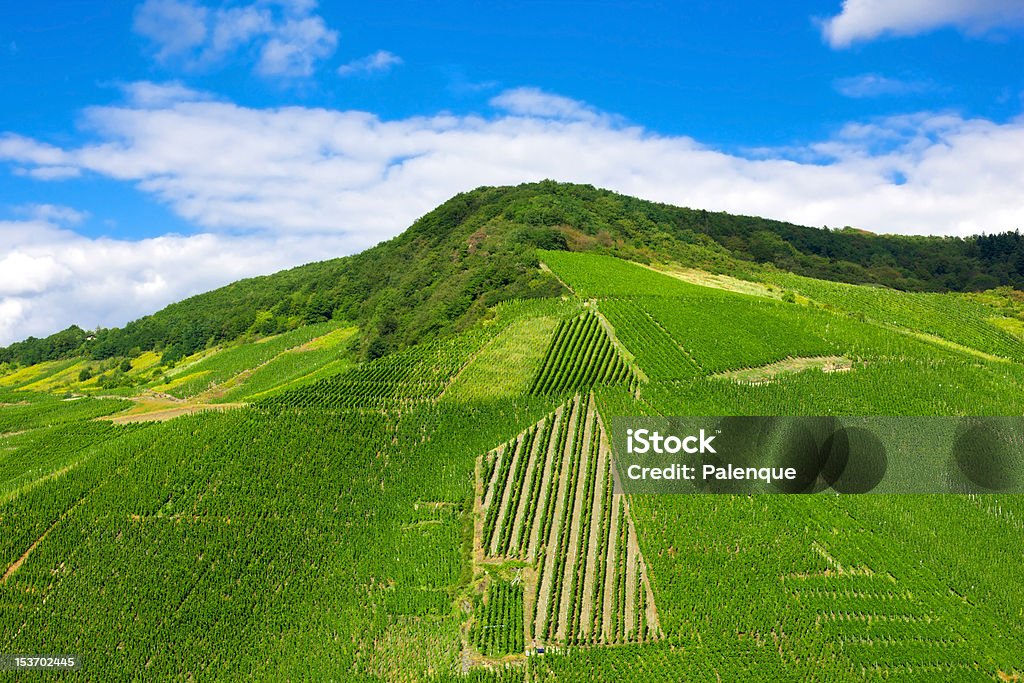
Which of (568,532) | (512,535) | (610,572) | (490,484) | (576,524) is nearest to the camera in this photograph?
(610,572)

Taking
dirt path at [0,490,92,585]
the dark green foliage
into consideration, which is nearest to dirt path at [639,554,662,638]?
the dark green foliage

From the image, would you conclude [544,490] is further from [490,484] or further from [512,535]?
[512,535]

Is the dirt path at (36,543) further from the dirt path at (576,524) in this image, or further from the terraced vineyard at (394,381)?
the dirt path at (576,524)

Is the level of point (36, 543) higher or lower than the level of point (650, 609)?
higher

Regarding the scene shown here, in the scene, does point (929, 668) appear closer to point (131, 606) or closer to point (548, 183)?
point (131, 606)

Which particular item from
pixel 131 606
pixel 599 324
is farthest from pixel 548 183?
pixel 131 606

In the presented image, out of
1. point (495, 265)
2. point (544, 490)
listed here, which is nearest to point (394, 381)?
point (544, 490)
